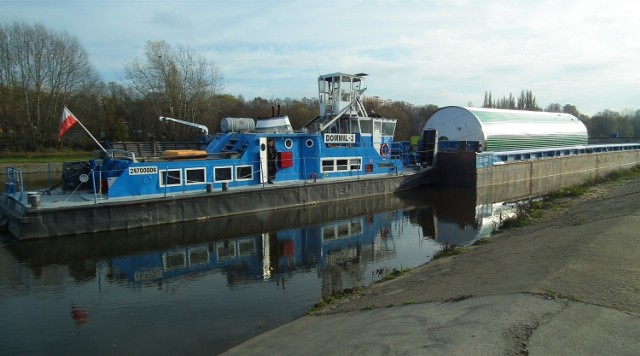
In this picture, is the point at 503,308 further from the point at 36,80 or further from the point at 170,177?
the point at 36,80

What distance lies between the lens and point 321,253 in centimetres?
1392

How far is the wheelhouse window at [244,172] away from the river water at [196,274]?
6.62ft

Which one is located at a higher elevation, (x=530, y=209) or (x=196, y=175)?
(x=196, y=175)

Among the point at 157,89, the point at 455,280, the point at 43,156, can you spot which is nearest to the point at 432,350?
the point at 455,280

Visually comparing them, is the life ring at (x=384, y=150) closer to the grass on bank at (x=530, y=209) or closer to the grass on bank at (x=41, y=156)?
the grass on bank at (x=530, y=209)

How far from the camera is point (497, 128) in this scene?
3338cm

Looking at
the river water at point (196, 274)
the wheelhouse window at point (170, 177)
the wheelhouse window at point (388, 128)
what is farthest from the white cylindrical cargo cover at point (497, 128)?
the wheelhouse window at point (170, 177)

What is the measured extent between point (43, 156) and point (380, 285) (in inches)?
1754

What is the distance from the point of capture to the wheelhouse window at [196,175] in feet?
58.2

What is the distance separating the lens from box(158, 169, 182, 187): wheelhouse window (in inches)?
668

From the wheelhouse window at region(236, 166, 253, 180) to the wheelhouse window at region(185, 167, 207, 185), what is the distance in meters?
1.59

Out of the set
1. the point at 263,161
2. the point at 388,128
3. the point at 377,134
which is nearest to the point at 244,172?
the point at 263,161

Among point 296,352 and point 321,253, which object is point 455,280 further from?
point 321,253

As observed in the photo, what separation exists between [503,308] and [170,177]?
14.5 m
